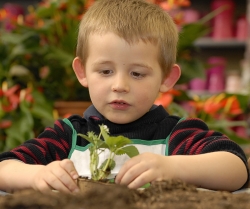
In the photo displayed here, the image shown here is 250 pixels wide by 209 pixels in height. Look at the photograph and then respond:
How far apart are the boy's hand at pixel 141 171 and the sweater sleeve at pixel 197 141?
0.53 feet

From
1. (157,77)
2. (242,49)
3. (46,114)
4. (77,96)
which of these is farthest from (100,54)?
(242,49)

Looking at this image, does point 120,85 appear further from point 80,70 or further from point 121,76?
point 80,70

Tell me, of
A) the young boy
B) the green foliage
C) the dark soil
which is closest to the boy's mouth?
the young boy

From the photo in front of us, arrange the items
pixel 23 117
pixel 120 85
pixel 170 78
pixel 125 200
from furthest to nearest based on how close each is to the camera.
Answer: pixel 23 117 < pixel 170 78 < pixel 120 85 < pixel 125 200

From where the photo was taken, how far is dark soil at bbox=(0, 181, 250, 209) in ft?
1.50

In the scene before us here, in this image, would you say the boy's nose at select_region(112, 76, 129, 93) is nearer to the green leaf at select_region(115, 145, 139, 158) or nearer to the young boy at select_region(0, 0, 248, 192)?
the young boy at select_region(0, 0, 248, 192)

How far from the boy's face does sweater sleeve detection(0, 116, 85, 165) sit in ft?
0.31

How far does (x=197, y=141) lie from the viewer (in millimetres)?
930

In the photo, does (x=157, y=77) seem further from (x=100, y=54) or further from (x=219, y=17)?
(x=219, y=17)

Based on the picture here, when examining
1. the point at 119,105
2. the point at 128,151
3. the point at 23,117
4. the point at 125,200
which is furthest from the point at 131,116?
the point at 23,117

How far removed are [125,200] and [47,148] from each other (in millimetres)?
533

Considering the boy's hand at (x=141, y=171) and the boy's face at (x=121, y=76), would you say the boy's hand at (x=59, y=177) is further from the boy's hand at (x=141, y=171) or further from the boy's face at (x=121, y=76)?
the boy's face at (x=121, y=76)

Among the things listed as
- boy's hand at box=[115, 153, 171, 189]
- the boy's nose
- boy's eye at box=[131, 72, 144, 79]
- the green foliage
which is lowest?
the green foliage

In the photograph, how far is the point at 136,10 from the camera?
100 centimetres
